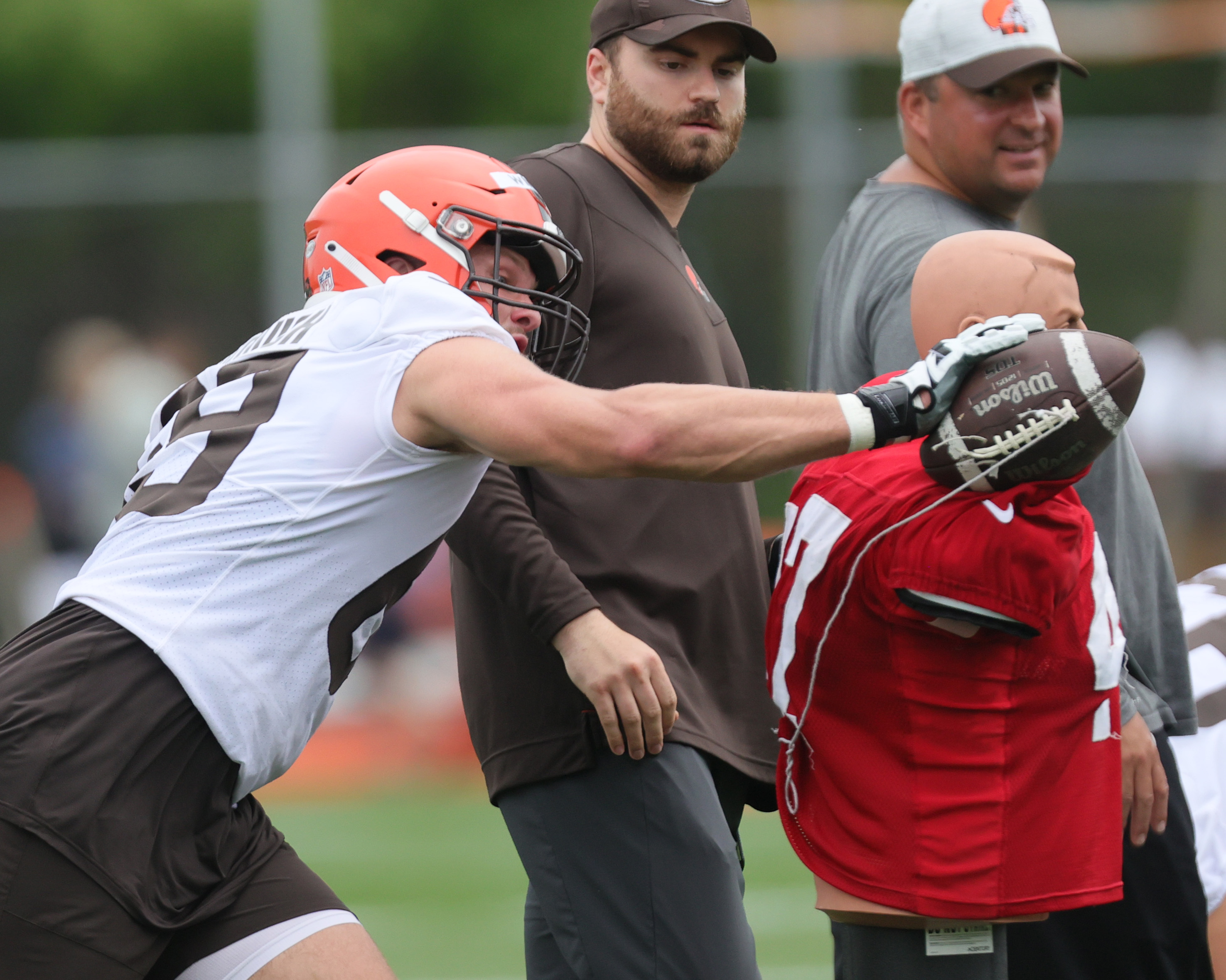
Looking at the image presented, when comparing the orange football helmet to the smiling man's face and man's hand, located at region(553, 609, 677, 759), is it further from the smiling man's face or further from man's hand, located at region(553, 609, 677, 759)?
the smiling man's face

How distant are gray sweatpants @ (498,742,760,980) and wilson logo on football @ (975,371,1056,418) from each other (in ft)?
3.21

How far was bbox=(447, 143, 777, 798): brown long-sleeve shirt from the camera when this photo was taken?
2.90 metres

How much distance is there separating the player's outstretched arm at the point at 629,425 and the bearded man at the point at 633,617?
544mm

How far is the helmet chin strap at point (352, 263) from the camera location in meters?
2.80

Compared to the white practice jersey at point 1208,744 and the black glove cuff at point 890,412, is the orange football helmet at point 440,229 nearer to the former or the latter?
the black glove cuff at point 890,412

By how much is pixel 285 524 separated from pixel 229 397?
0.90 ft

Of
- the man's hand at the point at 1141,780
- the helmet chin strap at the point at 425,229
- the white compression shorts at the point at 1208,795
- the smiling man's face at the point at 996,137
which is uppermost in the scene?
the smiling man's face at the point at 996,137

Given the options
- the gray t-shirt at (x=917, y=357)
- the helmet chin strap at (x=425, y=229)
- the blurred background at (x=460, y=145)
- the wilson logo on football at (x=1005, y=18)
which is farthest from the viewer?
the blurred background at (x=460, y=145)

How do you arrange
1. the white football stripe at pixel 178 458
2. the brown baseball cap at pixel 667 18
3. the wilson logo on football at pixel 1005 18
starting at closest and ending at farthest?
the white football stripe at pixel 178 458, the brown baseball cap at pixel 667 18, the wilson logo on football at pixel 1005 18

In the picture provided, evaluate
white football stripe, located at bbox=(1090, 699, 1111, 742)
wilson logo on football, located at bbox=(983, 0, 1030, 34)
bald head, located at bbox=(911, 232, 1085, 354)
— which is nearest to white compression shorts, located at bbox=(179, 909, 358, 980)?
white football stripe, located at bbox=(1090, 699, 1111, 742)

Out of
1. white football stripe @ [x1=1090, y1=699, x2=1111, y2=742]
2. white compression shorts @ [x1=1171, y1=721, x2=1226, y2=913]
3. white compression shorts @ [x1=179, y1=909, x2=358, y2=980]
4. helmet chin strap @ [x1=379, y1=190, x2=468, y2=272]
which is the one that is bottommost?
white compression shorts @ [x1=1171, y1=721, x2=1226, y2=913]

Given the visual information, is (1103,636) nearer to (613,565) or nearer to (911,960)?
(911,960)

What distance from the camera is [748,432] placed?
7.58 feet

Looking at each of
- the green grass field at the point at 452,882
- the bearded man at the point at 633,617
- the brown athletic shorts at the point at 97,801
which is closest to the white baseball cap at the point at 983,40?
the bearded man at the point at 633,617
